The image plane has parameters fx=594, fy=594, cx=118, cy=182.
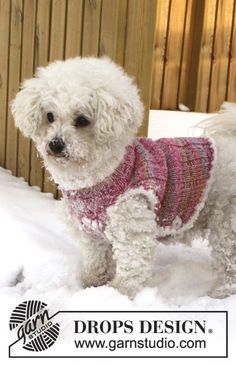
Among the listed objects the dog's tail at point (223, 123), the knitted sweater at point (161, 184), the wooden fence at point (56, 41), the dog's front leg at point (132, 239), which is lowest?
the dog's front leg at point (132, 239)

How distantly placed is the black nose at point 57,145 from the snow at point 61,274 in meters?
0.53

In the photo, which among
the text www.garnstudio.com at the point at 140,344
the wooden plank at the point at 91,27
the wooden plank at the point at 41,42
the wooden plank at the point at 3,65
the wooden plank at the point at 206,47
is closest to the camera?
the text www.garnstudio.com at the point at 140,344

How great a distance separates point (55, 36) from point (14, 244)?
1233 mm

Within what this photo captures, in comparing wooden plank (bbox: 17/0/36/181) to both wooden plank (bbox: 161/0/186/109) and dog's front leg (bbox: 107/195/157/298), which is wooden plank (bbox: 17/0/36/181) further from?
wooden plank (bbox: 161/0/186/109)

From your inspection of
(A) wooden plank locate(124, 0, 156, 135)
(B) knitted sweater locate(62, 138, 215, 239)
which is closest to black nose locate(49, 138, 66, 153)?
(B) knitted sweater locate(62, 138, 215, 239)

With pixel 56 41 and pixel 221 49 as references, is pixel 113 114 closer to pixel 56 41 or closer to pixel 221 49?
pixel 56 41

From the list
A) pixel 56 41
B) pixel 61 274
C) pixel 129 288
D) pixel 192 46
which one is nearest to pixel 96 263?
pixel 61 274

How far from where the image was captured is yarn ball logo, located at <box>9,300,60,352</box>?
1813 mm

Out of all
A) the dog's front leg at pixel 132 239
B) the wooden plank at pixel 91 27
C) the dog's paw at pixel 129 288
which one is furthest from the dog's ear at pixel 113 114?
the wooden plank at pixel 91 27

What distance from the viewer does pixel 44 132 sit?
199 cm

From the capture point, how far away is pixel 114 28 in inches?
112

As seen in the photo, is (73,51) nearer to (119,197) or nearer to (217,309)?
(119,197)

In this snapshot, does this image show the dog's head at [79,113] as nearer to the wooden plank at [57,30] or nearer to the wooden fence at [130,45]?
the wooden fence at [130,45]

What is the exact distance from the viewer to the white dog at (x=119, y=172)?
1901mm
